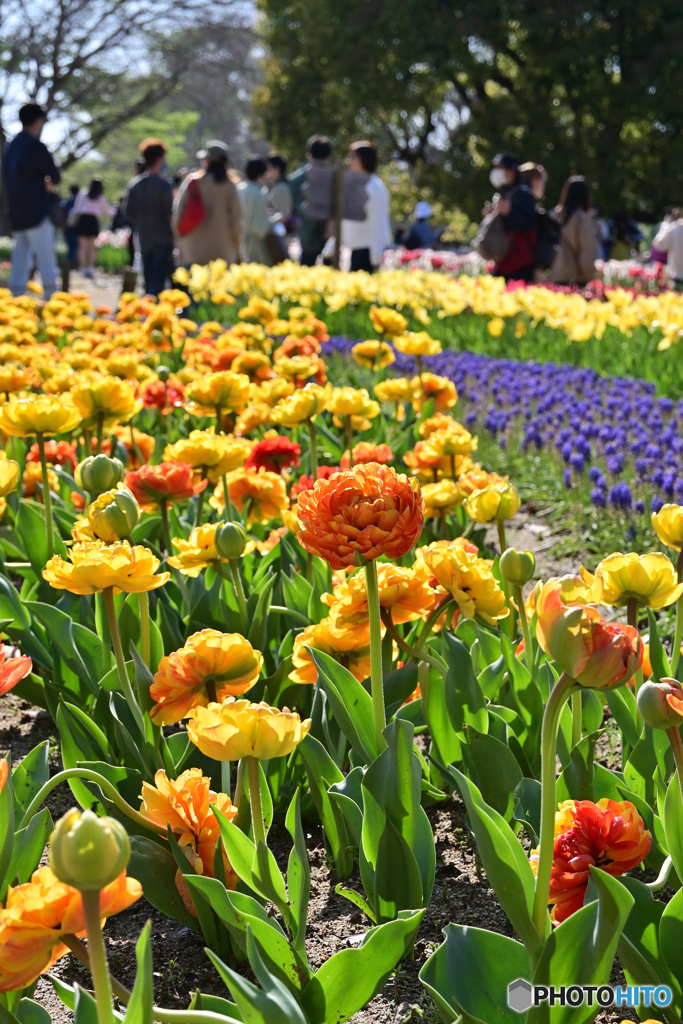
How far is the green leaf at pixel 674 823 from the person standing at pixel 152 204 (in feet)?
28.4

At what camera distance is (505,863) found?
3.67 feet

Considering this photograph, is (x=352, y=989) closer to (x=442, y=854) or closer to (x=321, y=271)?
(x=442, y=854)

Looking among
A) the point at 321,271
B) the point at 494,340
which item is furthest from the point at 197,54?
the point at 494,340

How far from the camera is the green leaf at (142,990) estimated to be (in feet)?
2.67

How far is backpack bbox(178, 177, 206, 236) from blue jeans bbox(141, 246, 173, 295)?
17.9 inches

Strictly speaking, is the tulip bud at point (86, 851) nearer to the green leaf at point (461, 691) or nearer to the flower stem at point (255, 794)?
the flower stem at point (255, 794)

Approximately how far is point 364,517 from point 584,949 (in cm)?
54

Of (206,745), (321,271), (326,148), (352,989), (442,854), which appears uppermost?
(326,148)

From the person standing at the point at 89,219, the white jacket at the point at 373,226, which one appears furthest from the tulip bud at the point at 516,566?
the person standing at the point at 89,219

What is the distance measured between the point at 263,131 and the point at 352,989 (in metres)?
28.2

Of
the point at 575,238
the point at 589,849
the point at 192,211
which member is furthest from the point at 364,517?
the point at 575,238

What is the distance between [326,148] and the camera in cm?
1051

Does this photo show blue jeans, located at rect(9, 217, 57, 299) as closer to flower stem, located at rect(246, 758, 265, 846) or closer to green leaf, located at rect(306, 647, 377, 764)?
green leaf, located at rect(306, 647, 377, 764)

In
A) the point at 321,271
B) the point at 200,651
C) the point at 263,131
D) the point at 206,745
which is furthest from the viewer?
the point at 263,131
